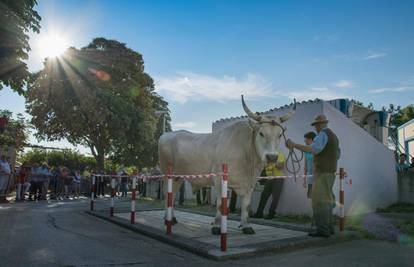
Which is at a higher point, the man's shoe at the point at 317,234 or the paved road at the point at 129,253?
the man's shoe at the point at 317,234

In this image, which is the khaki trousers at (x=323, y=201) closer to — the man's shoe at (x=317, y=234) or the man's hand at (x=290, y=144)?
the man's shoe at (x=317, y=234)

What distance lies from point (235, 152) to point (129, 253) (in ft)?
9.61

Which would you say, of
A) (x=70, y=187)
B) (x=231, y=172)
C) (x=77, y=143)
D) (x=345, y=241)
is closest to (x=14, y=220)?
(x=231, y=172)

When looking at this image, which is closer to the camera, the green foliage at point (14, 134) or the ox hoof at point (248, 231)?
the ox hoof at point (248, 231)

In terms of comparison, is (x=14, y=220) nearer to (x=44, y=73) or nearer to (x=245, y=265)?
(x=245, y=265)

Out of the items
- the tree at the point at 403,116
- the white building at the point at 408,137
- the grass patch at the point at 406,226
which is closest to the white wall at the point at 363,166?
the grass patch at the point at 406,226

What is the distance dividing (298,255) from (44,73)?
25786mm

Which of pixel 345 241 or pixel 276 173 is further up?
pixel 276 173

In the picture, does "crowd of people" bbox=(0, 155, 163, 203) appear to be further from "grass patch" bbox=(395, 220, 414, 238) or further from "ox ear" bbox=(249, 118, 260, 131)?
"grass patch" bbox=(395, 220, 414, 238)

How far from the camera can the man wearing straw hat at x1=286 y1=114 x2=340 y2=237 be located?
6766 mm

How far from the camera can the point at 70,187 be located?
22281 mm

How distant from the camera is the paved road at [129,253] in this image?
5.06 m

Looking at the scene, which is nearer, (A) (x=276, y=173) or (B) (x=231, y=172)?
(B) (x=231, y=172)

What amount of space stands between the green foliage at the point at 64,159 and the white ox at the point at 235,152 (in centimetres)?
4418
